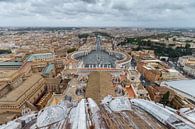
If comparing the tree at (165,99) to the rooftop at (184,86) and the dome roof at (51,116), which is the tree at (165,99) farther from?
the dome roof at (51,116)

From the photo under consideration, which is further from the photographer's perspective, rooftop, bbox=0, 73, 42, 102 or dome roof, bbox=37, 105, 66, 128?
rooftop, bbox=0, 73, 42, 102

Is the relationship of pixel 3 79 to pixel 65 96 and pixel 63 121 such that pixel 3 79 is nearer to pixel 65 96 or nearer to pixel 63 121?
pixel 65 96

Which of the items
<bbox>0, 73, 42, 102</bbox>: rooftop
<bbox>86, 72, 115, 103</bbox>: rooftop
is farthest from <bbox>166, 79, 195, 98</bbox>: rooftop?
<bbox>0, 73, 42, 102</bbox>: rooftop

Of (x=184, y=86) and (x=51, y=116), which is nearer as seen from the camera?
(x=51, y=116)

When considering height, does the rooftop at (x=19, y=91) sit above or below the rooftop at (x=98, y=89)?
below

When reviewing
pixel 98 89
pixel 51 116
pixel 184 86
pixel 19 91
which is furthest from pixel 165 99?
pixel 19 91

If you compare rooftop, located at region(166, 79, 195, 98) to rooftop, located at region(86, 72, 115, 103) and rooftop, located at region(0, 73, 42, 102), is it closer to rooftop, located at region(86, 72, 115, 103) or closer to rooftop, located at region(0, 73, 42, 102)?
rooftop, located at region(86, 72, 115, 103)

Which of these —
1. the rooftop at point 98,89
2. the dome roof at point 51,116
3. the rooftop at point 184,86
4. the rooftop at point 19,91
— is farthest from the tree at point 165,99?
the rooftop at point 19,91

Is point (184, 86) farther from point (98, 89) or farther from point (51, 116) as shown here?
point (51, 116)

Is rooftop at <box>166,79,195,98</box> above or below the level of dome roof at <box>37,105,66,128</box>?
below
